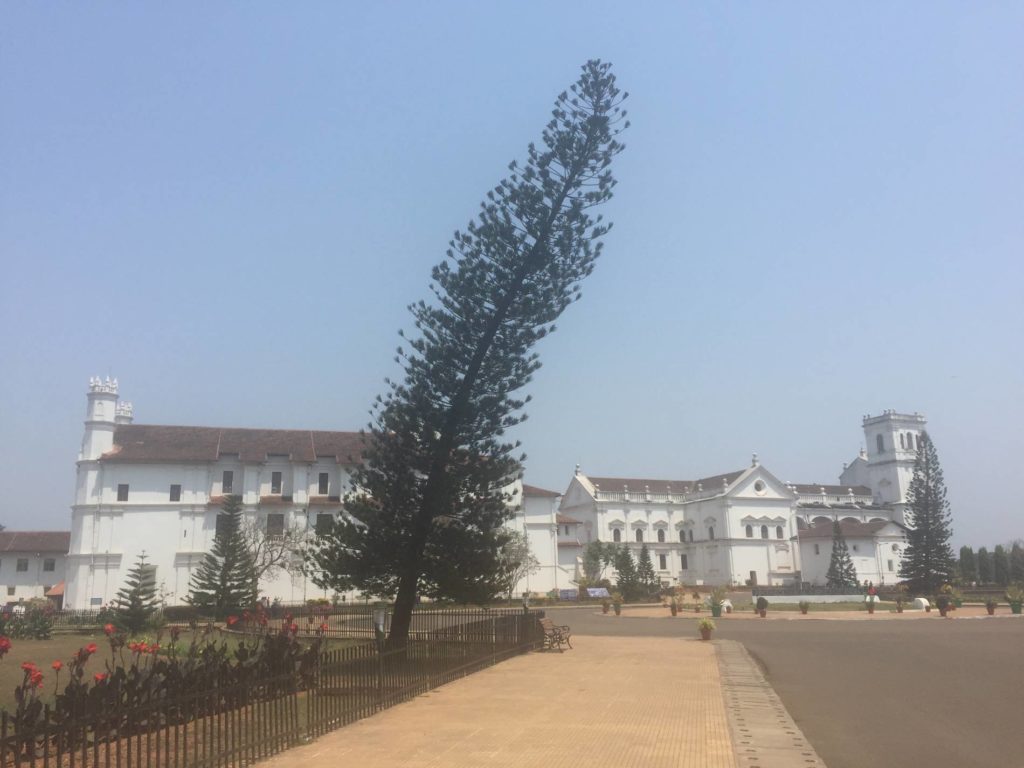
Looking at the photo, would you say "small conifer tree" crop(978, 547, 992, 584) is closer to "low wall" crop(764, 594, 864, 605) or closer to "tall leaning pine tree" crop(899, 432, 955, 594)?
"tall leaning pine tree" crop(899, 432, 955, 594)

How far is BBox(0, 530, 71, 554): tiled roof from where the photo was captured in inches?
2148

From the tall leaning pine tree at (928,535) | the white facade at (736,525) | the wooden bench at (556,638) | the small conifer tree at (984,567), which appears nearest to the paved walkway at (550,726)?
the wooden bench at (556,638)

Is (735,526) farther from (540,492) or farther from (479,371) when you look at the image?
(479,371)

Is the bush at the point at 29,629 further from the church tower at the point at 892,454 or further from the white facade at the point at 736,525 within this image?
the church tower at the point at 892,454

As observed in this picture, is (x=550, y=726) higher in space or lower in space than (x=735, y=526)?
lower

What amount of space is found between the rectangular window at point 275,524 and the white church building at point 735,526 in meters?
22.9

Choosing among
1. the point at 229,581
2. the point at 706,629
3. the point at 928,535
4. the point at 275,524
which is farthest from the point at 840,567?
the point at 229,581

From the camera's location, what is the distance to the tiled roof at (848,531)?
2574 inches

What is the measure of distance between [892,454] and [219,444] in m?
63.0

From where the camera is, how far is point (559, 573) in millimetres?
54000

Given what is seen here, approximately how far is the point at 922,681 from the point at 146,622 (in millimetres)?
22303

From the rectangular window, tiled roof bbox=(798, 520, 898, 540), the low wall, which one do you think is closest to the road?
the low wall

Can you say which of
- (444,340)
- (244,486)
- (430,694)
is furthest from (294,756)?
(244,486)

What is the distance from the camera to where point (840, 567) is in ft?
193
